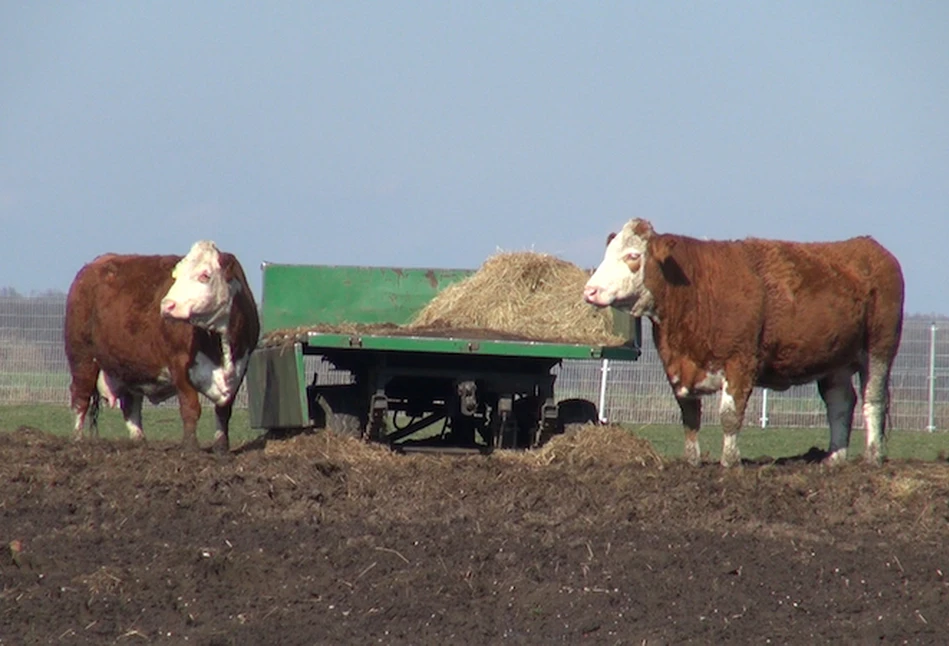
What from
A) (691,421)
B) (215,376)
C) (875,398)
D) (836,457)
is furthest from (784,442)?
(215,376)

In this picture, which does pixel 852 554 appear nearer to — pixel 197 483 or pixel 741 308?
pixel 741 308

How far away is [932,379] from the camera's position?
27.6 metres

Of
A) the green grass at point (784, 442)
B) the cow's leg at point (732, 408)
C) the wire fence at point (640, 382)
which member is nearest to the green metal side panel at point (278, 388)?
the cow's leg at point (732, 408)

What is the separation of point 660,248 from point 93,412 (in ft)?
19.0

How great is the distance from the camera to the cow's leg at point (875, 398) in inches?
483

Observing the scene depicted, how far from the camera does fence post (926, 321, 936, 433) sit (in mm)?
27214

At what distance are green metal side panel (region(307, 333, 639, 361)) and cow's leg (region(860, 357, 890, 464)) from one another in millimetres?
2533

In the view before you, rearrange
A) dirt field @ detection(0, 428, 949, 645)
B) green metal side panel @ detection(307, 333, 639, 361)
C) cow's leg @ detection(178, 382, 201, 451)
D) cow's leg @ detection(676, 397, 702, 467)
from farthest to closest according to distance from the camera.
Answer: cow's leg @ detection(178, 382, 201, 451)
cow's leg @ detection(676, 397, 702, 467)
green metal side panel @ detection(307, 333, 639, 361)
dirt field @ detection(0, 428, 949, 645)

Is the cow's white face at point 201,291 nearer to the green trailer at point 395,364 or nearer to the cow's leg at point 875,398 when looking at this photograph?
the green trailer at point 395,364

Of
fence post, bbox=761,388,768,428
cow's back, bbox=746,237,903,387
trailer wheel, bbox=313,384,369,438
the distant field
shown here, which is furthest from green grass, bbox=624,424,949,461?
trailer wheel, bbox=313,384,369,438

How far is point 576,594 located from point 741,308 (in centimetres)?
462

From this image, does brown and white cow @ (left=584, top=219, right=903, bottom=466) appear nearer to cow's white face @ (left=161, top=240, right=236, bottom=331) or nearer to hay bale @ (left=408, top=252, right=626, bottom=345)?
hay bale @ (left=408, top=252, right=626, bottom=345)

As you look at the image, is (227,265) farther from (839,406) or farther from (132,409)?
(839,406)

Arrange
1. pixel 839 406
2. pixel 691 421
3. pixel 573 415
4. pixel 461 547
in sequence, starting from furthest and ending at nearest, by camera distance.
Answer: pixel 839 406, pixel 573 415, pixel 691 421, pixel 461 547
